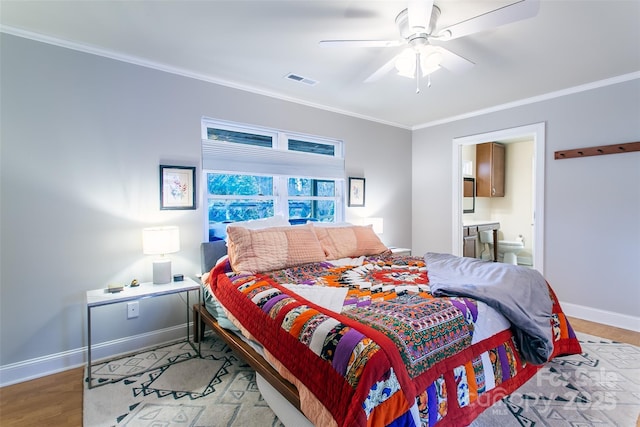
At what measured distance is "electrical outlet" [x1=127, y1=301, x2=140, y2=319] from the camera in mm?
2703

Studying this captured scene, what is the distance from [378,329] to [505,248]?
17.8 feet

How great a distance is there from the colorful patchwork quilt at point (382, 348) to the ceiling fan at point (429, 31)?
1.53 m

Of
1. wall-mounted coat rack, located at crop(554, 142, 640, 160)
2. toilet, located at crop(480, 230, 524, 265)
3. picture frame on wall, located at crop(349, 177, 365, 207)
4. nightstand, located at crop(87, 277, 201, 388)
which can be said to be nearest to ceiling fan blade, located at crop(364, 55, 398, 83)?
picture frame on wall, located at crop(349, 177, 365, 207)

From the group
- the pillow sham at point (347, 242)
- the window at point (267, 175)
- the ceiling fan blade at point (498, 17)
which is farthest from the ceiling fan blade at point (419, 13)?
the window at point (267, 175)

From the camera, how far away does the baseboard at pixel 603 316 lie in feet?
10.2

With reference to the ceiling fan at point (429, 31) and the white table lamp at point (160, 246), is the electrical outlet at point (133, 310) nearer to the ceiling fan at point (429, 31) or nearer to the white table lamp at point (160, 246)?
the white table lamp at point (160, 246)

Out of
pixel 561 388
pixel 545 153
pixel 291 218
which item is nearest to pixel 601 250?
pixel 545 153

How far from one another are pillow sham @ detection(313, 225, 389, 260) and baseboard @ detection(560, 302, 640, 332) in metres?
2.19

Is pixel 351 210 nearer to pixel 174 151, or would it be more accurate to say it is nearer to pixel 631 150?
pixel 174 151

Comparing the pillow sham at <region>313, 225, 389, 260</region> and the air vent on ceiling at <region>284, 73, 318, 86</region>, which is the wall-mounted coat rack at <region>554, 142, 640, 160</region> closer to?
the pillow sham at <region>313, 225, 389, 260</region>

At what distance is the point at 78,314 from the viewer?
8.23 ft

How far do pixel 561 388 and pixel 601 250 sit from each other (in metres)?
1.99

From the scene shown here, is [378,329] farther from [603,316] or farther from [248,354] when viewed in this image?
[603,316]

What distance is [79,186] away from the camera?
251 cm
